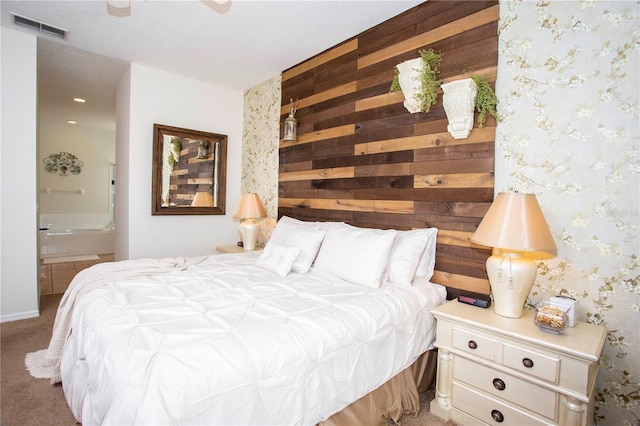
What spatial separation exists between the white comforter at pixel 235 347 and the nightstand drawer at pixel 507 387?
25cm

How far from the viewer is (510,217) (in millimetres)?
1570

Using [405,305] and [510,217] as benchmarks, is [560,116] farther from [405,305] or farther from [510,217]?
[405,305]

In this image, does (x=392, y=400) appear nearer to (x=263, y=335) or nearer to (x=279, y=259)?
(x=263, y=335)

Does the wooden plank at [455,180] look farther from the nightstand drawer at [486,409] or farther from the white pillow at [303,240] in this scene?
the nightstand drawer at [486,409]

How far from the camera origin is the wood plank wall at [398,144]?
2.01 meters

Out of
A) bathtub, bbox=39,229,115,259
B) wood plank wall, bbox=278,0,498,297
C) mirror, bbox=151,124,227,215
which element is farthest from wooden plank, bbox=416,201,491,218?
bathtub, bbox=39,229,115,259

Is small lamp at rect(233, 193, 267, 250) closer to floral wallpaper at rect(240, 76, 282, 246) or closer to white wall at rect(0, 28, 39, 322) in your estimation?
floral wallpaper at rect(240, 76, 282, 246)

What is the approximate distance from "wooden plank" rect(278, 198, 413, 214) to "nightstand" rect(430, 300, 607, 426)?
0.83m

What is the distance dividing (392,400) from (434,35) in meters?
2.41

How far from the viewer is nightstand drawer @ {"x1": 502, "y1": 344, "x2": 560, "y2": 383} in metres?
1.35

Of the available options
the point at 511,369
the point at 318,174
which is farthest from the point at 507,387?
the point at 318,174

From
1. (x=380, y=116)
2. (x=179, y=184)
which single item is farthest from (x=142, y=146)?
(x=380, y=116)

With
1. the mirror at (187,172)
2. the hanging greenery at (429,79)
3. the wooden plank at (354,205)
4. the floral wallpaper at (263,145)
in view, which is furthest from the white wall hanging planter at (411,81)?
the mirror at (187,172)

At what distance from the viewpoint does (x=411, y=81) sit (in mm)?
2191
